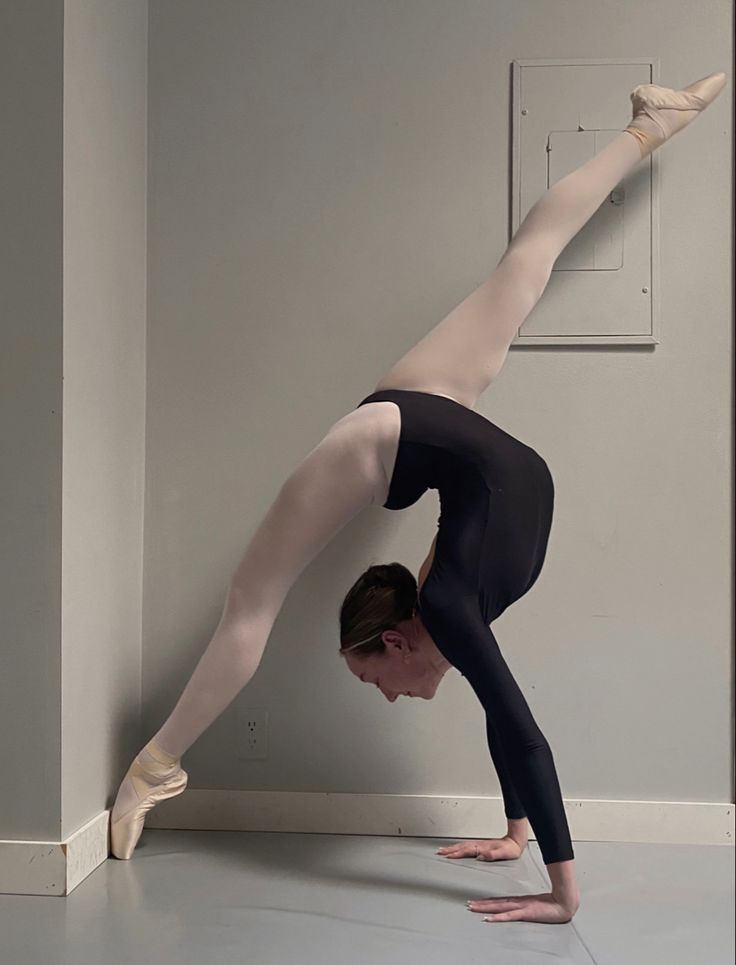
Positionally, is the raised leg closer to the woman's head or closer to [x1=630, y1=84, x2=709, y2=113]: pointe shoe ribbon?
[x1=630, y1=84, x2=709, y2=113]: pointe shoe ribbon

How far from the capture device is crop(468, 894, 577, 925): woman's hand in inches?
83.4

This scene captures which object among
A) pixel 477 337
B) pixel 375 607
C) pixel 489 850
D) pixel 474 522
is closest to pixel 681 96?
pixel 477 337

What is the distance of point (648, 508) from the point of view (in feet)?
9.50

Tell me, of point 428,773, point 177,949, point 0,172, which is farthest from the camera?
point 428,773

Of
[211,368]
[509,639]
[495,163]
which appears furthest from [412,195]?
[509,639]

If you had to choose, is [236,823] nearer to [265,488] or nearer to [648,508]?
[265,488]

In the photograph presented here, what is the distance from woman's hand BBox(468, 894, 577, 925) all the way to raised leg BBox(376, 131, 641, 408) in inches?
44.2

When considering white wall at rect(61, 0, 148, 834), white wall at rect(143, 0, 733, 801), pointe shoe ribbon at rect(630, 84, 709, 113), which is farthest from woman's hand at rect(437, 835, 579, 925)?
pointe shoe ribbon at rect(630, 84, 709, 113)

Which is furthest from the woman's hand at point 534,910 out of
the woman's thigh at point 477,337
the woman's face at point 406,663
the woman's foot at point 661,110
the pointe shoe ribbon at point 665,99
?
the pointe shoe ribbon at point 665,99

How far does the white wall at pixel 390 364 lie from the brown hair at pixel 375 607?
411 millimetres

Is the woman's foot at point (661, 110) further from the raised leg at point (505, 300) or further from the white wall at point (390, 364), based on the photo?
the white wall at point (390, 364)

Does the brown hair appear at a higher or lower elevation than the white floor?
Result: higher

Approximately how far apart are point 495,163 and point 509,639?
131 cm

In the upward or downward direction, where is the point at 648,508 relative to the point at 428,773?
upward
